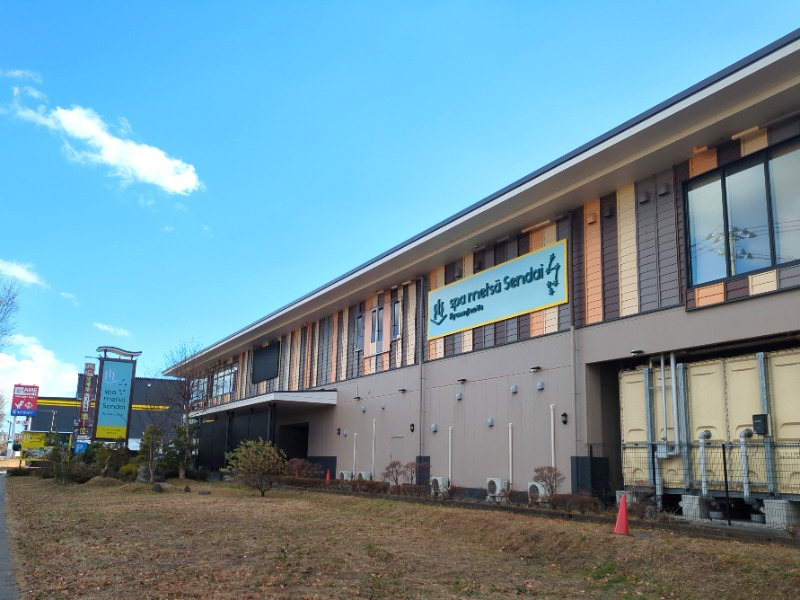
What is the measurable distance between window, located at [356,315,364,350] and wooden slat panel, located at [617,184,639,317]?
1343 centimetres

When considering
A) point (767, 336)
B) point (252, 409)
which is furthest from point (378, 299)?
point (767, 336)

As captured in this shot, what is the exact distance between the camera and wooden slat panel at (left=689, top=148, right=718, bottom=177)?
48.0 ft

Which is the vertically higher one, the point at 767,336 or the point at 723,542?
the point at 767,336

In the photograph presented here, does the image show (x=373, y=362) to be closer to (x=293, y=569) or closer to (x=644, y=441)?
(x=644, y=441)

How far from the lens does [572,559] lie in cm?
1046

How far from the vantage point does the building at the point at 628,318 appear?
13008mm

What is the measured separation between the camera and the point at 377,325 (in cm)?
2708

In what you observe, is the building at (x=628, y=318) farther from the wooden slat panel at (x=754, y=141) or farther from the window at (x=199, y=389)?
the window at (x=199, y=389)

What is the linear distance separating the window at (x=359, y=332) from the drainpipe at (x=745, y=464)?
54.8 feet

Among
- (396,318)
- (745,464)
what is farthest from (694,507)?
(396,318)

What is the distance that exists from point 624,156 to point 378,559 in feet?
32.2

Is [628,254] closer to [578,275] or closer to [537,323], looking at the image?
[578,275]

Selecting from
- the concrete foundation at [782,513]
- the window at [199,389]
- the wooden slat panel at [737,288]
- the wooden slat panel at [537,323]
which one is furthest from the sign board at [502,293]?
the window at [199,389]

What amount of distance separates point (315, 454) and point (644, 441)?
59.8 ft
